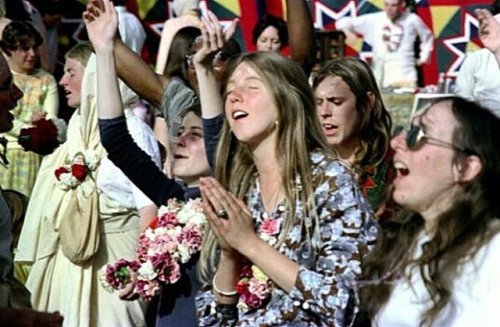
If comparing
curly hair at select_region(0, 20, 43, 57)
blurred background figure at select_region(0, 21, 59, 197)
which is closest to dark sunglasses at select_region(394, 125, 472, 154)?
blurred background figure at select_region(0, 21, 59, 197)

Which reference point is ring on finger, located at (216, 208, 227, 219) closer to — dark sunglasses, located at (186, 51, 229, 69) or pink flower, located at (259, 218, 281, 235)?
pink flower, located at (259, 218, 281, 235)

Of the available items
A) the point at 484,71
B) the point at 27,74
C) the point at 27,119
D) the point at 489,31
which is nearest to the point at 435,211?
the point at 489,31

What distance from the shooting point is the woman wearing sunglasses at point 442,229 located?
4863 mm

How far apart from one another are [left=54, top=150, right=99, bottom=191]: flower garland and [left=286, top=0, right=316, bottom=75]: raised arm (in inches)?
65.2

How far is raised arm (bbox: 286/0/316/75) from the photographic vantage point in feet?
24.3

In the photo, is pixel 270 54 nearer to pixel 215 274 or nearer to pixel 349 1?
pixel 215 274

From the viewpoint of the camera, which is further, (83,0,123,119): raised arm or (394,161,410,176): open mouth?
(83,0,123,119): raised arm

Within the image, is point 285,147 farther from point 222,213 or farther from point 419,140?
point 419,140

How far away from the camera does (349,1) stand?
14.3 metres

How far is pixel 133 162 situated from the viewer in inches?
257

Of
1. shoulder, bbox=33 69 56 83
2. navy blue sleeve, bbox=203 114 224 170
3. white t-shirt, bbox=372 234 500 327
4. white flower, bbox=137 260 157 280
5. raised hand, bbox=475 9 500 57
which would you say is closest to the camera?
white t-shirt, bbox=372 234 500 327

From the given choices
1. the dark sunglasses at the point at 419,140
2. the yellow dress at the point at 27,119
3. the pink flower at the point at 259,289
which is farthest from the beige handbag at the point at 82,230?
the dark sunglasses at the point at 419,140

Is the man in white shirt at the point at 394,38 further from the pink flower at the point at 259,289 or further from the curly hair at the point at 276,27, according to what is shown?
the pink flower at the point at 259,289

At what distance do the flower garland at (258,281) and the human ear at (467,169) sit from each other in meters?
0.72
